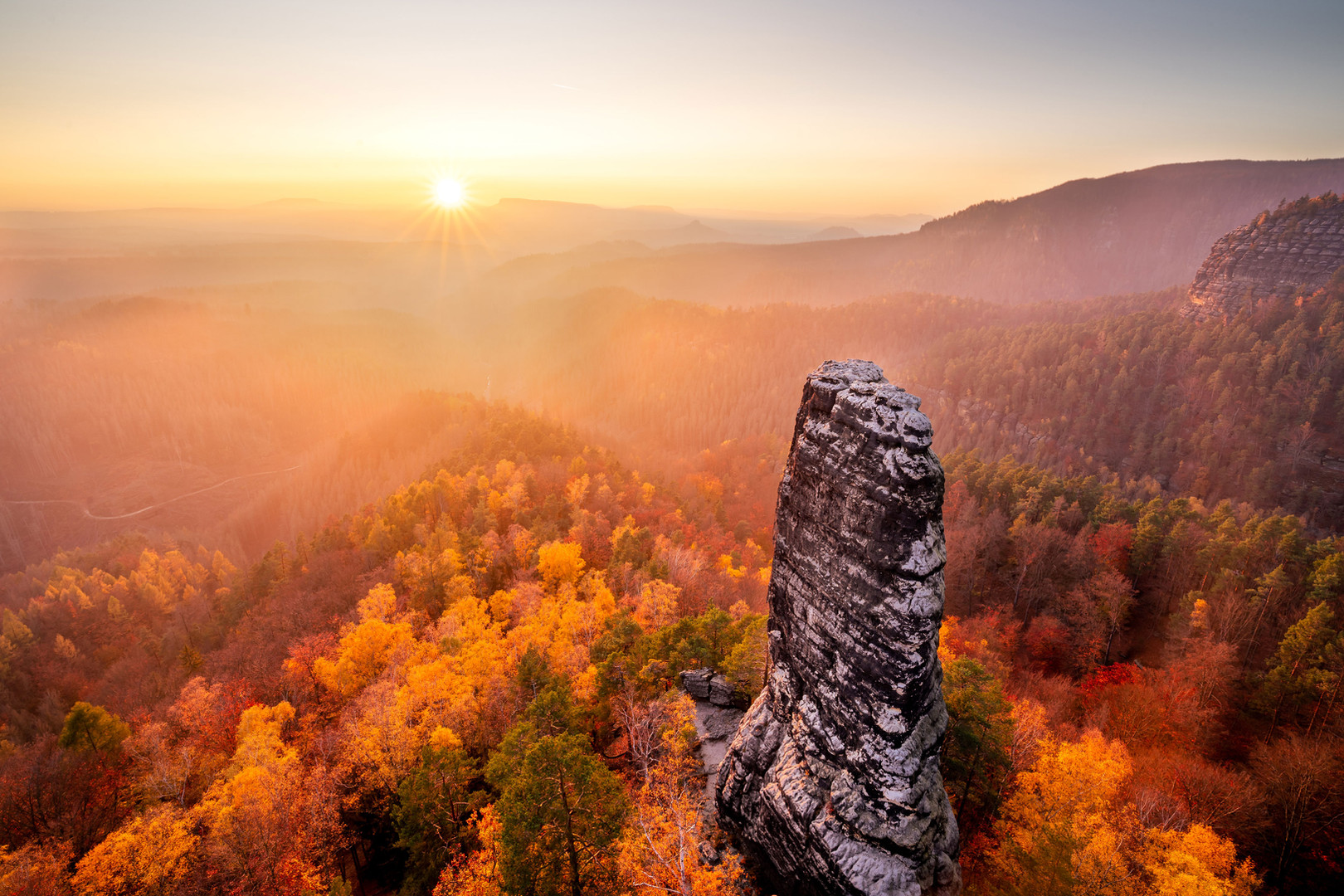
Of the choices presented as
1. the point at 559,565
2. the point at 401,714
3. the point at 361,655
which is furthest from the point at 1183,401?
the point at 361,655

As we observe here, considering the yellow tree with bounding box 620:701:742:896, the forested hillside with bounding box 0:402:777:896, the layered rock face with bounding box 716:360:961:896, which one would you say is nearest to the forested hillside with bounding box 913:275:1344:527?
the forested hillside with bounding box 0:402:777:896

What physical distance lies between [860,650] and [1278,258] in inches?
8673

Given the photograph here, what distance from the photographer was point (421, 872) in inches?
1036

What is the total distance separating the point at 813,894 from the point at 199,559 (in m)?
146

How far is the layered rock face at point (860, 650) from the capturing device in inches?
602

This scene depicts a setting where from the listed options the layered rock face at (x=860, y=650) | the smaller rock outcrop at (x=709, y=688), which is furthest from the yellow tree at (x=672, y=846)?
the smaller rock outcrop at (x=709, y=688)

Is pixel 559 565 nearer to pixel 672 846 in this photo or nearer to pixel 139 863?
pixel 139 863

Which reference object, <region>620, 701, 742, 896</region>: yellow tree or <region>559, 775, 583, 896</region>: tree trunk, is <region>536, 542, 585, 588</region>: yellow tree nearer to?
<region>620, 701, 742, 896</region>: yellow tree

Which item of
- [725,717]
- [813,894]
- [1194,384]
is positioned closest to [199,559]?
[725,717]

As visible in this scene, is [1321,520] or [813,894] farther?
[1321,520]

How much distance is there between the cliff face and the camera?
142500 mm

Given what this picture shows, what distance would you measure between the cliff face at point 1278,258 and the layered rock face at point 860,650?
201661 mm

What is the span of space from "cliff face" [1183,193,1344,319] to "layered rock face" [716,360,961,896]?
662 ft

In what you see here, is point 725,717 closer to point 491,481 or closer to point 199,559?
point 491,481
